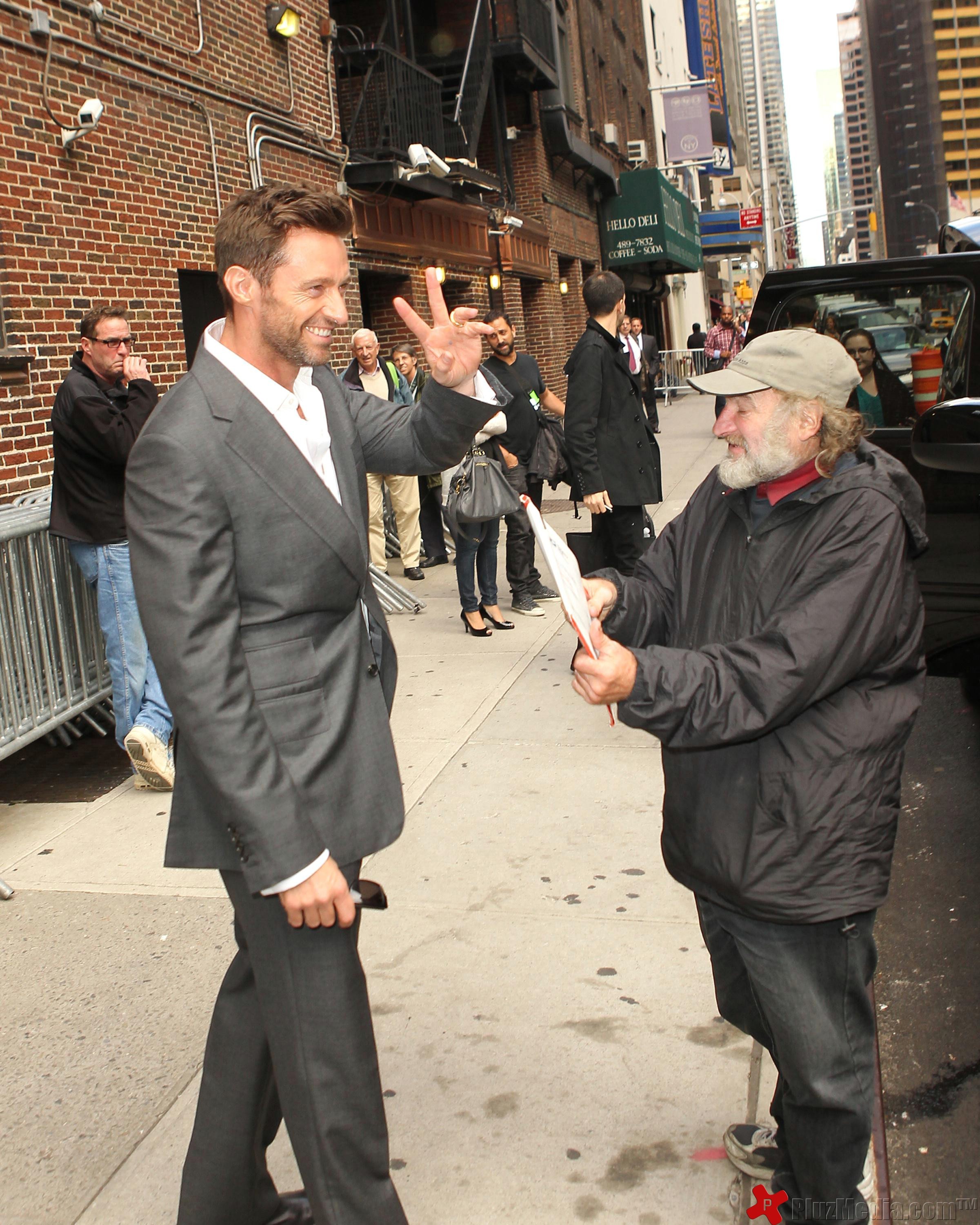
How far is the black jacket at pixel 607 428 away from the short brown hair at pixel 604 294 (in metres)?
0.09

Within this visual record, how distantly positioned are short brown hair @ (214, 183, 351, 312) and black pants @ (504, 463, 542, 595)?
5621 mm

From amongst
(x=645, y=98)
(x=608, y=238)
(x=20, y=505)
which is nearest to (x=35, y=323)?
(x=20, y=505)

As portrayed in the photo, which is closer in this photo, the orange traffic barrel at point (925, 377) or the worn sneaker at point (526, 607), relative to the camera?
the orange traffic barrel at point (925, 377)

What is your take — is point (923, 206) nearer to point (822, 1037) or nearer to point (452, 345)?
point (452, 345)

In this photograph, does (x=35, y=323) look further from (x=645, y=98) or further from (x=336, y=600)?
(x=645, y=98)

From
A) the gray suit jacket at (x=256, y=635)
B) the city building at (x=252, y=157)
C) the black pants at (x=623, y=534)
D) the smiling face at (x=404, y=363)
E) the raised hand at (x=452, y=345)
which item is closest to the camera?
the gray suit jacket at (x=256, y=635)

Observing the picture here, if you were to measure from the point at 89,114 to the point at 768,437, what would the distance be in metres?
7.05

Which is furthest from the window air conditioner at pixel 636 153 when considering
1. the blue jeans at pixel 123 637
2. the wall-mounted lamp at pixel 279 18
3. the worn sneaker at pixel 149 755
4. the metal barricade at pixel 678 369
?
the worn sneaker at pixel 149 755

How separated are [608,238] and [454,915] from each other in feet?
82.0

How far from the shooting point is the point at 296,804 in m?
2.05

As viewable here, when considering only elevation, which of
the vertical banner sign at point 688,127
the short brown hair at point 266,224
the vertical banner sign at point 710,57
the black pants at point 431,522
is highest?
the vertical banner sign at point 710,57

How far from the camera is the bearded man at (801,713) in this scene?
211cm

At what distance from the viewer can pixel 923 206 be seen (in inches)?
6329

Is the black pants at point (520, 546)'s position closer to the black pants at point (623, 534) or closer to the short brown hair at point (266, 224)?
the black pants at point (623, 534)
